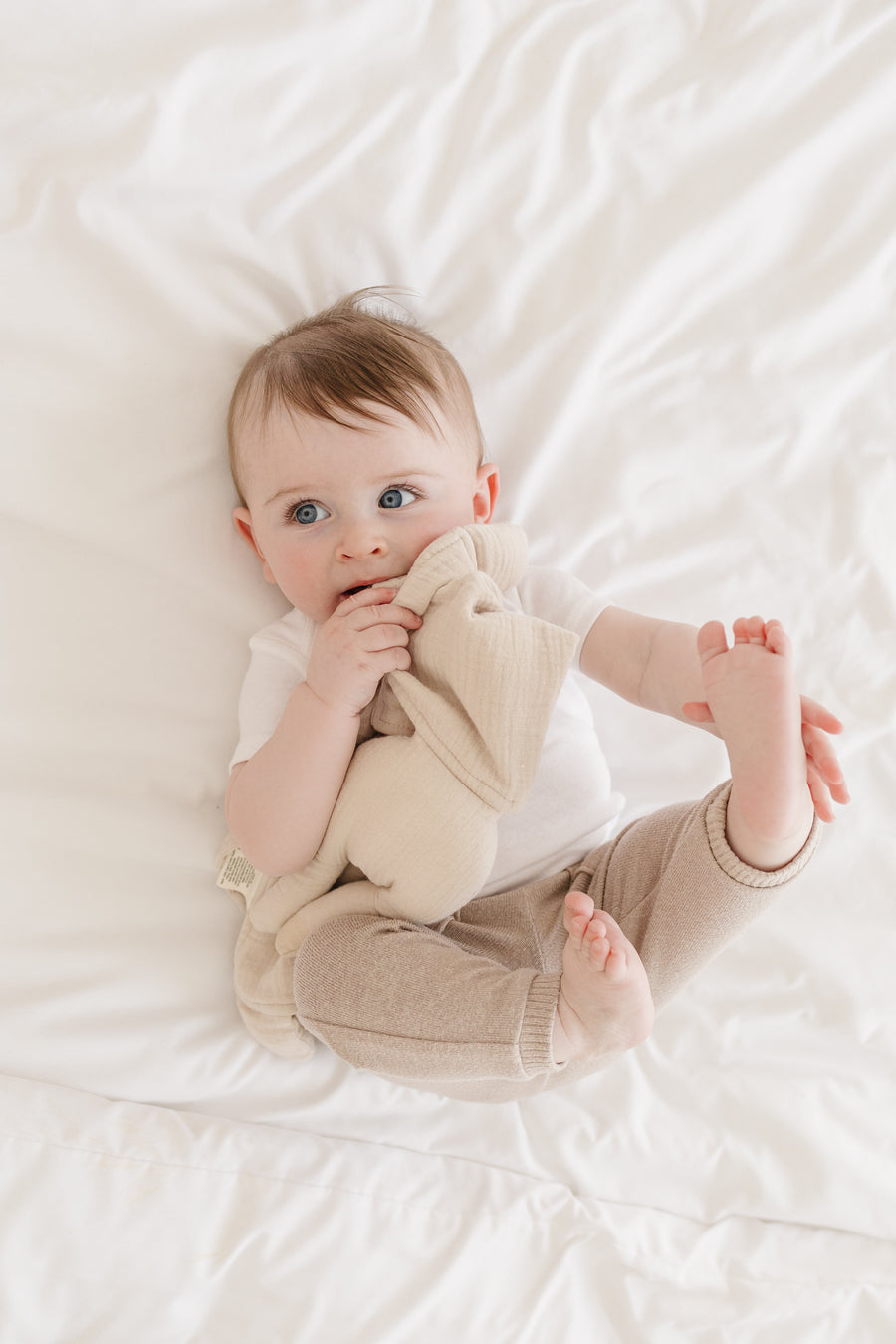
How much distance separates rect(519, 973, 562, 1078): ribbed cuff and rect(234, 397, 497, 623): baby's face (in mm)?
463

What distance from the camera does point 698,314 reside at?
52.8 inches

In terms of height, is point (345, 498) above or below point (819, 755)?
above

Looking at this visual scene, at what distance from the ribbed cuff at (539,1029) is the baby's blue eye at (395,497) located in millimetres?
518

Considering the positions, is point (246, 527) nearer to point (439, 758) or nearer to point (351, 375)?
point (351, 375)

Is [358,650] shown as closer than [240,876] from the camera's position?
Yes

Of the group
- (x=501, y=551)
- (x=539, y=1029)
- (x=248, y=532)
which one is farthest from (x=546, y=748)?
(x=248, y=532)

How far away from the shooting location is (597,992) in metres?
0.93

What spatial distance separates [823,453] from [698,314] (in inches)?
9.4

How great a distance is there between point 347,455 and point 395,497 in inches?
2.7

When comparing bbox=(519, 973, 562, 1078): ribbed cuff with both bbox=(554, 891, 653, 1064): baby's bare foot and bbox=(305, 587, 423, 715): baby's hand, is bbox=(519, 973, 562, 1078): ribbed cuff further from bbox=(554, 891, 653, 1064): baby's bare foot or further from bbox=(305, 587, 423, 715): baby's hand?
bbox=(305, 587, 423, 715): baby's hand

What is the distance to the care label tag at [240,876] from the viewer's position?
1201 mm

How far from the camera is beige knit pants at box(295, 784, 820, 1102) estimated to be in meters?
0.99

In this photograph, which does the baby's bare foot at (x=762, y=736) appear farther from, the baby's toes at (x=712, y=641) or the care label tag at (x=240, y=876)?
the care label tag at (x=240, y=876)

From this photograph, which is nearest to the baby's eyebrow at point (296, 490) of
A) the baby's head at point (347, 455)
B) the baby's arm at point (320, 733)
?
the baby's head at point (347, 455)
